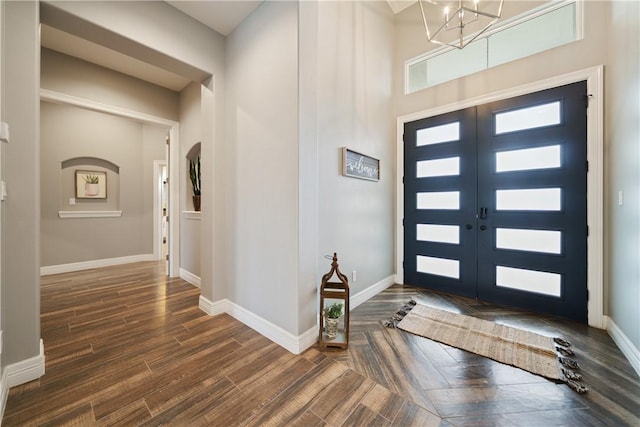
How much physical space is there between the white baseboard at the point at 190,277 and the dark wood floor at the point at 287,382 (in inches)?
43.5

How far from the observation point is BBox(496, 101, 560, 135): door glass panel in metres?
2.63

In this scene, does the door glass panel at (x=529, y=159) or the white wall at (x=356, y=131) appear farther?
the door glass panel at (x=529, y=159)

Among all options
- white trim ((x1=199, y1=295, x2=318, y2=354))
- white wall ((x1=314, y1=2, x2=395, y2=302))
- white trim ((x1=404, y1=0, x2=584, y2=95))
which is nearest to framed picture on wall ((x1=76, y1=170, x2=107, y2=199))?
white trim ((x1=199, y1=295, x2=318, y2=354))

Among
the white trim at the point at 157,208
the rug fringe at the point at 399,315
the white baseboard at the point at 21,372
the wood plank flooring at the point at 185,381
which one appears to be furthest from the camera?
the white trim at the point at 157,208

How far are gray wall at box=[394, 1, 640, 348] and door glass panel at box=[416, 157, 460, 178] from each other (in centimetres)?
82

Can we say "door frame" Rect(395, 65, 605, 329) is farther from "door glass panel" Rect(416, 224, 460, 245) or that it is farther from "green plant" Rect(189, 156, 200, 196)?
"green plant" Rect(189, 156, 200, 196)

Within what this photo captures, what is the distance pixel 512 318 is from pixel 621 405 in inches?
45.7

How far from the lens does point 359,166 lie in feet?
9.57

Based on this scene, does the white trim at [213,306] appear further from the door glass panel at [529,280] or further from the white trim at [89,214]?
the white trim at [89,214]

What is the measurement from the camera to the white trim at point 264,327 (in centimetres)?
204

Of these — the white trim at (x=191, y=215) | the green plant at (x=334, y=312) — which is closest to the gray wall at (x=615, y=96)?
the green plant at (x=334, y=312)

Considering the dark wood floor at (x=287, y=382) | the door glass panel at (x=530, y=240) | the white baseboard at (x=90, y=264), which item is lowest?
the dark wood floor at (x=287, y=382)

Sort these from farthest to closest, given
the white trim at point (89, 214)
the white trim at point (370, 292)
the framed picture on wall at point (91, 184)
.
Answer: the framed picture on wall at point (91, 184) < the white trim at point (89, 214) < the white trim at point (370, 292)

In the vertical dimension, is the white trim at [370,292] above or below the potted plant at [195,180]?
below
